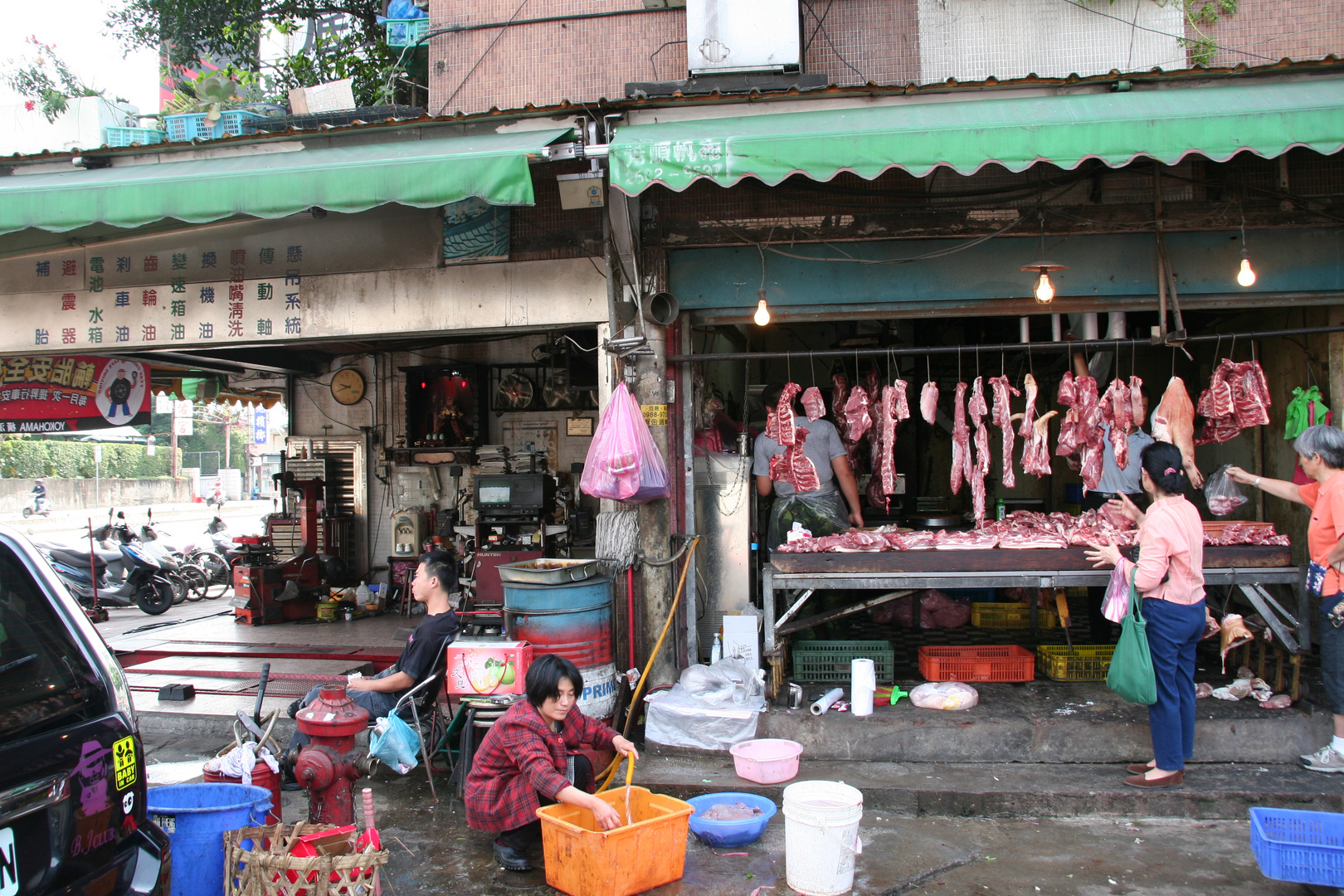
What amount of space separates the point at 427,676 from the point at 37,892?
3.07 m

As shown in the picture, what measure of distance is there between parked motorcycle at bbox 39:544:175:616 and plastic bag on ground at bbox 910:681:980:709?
34.8ft

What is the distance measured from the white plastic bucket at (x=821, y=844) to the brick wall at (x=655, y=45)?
5.75 m

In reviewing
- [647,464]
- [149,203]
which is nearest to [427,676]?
[647,464]

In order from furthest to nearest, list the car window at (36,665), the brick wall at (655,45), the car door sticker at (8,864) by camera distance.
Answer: the brick wall at (655,45) → the car window at (36,665) → the car door sticker at (8,864)

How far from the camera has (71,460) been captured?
33.4m

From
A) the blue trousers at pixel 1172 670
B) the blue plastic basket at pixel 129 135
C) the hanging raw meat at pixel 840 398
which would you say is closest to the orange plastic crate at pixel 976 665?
the blue trousers at pixel 1172 670

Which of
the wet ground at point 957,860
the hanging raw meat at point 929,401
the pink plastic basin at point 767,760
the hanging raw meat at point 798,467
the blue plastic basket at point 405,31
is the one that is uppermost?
the blue plastic basket at point 405,31

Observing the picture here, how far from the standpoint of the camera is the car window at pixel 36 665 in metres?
2.58

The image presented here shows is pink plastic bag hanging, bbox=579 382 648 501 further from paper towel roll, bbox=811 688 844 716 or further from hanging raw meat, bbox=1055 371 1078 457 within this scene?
hanging raw meat, bbox=1055 371 1078 457

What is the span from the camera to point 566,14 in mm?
7738

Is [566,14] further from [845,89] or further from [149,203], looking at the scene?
[149,203]

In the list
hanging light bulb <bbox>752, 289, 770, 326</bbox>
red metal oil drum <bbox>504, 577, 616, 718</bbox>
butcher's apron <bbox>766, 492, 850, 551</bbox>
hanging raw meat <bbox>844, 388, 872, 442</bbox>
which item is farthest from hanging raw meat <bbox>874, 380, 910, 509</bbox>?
red metal oil drum <bbox>504, 577, 616, 718</bbox>

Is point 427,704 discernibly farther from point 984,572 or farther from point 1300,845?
point 1300,845

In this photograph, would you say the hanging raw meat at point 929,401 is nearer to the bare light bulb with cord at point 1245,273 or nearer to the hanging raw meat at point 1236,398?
the hanging raw meat at point 1236,398
